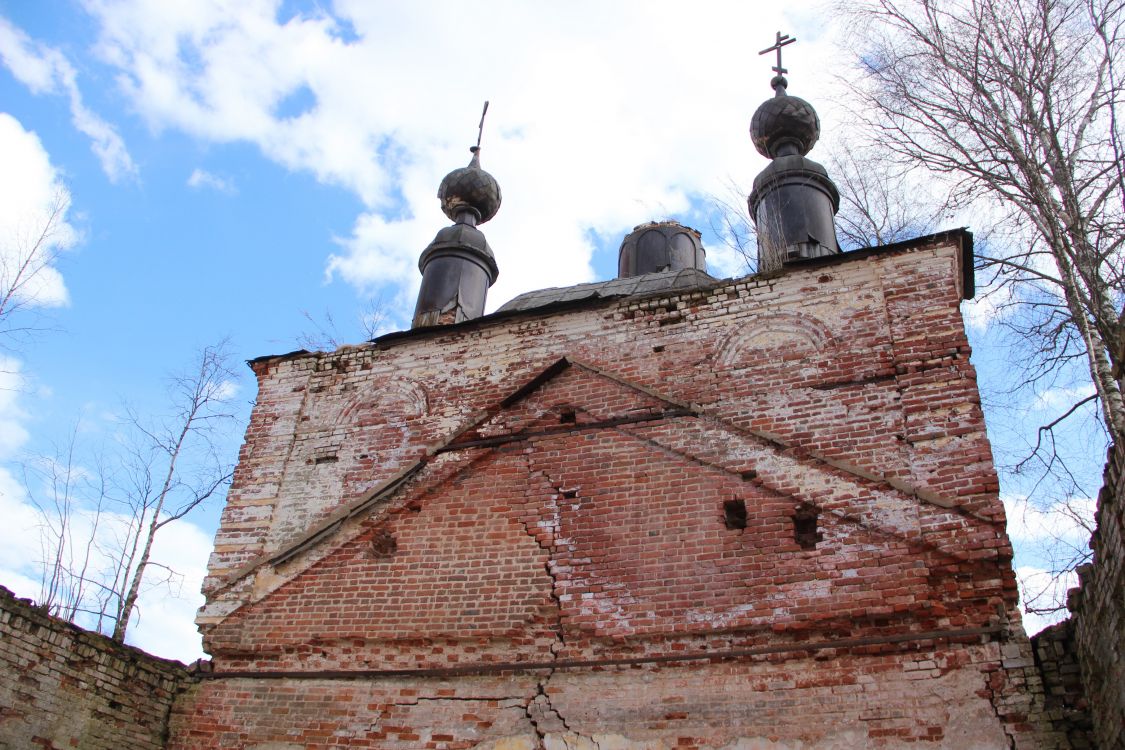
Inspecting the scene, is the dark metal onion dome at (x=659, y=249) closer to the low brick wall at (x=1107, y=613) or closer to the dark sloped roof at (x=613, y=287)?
the dark sloped roof at (x=613, y=287)

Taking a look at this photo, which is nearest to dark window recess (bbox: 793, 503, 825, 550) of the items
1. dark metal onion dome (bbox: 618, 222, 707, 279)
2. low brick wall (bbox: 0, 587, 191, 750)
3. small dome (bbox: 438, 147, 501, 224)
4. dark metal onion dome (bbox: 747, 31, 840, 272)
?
dark metal onion dome (bbox: 747, 31, 840, 272)

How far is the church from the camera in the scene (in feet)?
18.7

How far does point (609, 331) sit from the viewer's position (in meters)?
8.05

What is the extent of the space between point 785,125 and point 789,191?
1.37 metres

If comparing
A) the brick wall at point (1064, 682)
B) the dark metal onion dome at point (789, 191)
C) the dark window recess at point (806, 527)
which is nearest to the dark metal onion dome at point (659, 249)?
the dark metal onion dome at point (789, 191)

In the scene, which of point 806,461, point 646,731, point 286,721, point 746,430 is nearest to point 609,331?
point 746,430

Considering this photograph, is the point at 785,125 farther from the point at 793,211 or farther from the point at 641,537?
the point at 641,537

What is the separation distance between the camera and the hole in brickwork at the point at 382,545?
7.30m

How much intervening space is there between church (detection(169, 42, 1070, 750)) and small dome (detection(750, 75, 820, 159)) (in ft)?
12.7

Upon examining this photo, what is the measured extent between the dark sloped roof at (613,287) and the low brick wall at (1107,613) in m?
5.33

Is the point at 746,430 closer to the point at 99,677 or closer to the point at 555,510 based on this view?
the point at 555,510

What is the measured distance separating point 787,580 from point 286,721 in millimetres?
3696

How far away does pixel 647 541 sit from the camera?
6.60m

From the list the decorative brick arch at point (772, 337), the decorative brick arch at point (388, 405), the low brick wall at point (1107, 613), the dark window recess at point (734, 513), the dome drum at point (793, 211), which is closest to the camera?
the low brick wall at point (1107, 613)
